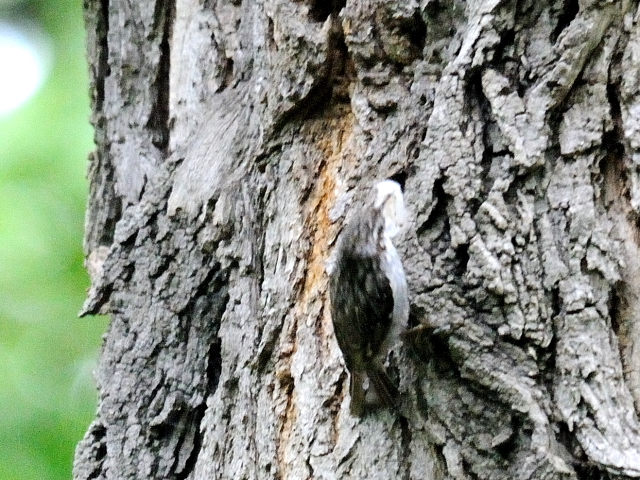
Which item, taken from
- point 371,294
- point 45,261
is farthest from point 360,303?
point 45,261

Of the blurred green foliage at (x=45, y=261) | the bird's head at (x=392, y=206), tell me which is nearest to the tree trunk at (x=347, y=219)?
the bird's head at (x=392, y=206)

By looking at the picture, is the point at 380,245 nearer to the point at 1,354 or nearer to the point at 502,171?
the point at 502,171

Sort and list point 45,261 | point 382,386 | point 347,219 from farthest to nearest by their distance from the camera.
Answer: point 45,261, point 347,219, point 382,386

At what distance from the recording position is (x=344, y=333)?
1429mm

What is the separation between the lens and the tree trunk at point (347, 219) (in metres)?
1.31

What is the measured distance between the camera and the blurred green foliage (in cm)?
245

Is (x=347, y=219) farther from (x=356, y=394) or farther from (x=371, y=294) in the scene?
(x=356, y=394)

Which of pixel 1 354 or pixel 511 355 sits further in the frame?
pixel 1 354

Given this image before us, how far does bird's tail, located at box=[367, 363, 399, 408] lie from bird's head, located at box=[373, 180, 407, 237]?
0.26 meters

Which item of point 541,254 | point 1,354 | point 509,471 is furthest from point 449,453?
point 1,354

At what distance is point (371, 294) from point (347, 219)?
0.17 meters

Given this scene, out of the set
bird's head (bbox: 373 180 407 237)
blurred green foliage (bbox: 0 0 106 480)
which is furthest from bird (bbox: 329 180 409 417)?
blurred green foliage (bbox: 0 0 106 480)

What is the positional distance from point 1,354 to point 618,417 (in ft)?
6.40

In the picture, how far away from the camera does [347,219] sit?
1.56m
